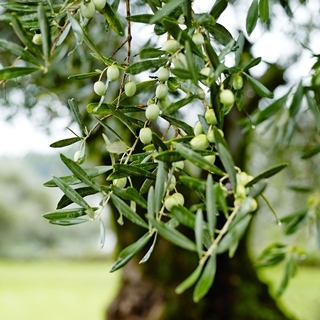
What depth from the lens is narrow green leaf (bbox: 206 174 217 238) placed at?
293 mm

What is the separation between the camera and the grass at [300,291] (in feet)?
8.48

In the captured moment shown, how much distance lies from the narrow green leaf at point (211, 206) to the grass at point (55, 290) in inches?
187

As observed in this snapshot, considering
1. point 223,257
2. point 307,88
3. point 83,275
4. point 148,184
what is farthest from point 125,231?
point 83,275

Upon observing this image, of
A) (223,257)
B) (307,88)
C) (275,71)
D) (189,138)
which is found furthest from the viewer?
(223,257)

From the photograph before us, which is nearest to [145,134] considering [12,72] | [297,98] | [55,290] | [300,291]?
[12,72]

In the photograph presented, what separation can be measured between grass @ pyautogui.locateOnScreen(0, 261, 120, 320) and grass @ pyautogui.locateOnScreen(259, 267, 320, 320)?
1835 millimetres

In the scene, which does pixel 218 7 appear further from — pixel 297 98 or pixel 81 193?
pixel 297 98

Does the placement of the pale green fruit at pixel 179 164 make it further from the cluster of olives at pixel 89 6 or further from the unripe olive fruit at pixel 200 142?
the cluster of olives at pixel 89 6

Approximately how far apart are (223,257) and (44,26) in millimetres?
1774

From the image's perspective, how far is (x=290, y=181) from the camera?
3.51 meters

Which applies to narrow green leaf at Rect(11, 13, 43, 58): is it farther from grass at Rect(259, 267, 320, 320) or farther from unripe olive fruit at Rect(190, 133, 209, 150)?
grass at Rect(259, 267, 320, 320)

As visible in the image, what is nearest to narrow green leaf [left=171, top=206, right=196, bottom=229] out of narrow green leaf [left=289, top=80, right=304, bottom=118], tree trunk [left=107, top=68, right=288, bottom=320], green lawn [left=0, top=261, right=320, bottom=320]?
narrow green leaf [left=289, top=80, right=304, bottom=118]

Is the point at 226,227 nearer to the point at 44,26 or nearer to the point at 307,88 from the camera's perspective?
the point at 44,26

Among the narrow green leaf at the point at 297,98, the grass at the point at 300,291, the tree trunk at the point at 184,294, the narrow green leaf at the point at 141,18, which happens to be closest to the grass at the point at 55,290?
the grass at the point at 300,291
